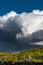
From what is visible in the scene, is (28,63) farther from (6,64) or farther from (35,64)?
(6,64)

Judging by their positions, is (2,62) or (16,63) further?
(2,62)

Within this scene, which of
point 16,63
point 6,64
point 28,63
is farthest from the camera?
point 6,64

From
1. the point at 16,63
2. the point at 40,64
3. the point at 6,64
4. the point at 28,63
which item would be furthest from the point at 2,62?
the point at 40,64

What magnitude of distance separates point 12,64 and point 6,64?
13.2 feet

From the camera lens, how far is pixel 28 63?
2771 inches

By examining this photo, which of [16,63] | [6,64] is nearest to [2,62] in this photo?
[6,64]

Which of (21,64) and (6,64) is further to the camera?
(6,64)

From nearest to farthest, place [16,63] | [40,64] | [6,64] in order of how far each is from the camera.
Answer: [40,64]
[16,63]
[6,64]

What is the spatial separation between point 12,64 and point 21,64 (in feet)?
14.8

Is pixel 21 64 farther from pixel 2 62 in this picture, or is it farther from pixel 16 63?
pixel 2 62

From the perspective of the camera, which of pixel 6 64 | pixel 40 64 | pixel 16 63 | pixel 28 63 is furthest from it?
pixel 6 64

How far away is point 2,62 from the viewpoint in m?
83.2

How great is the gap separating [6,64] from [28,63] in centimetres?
1262

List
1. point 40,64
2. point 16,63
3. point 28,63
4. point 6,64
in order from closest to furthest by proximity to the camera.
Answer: point 40,64
point 28,63
point 16,63
point 6,64
